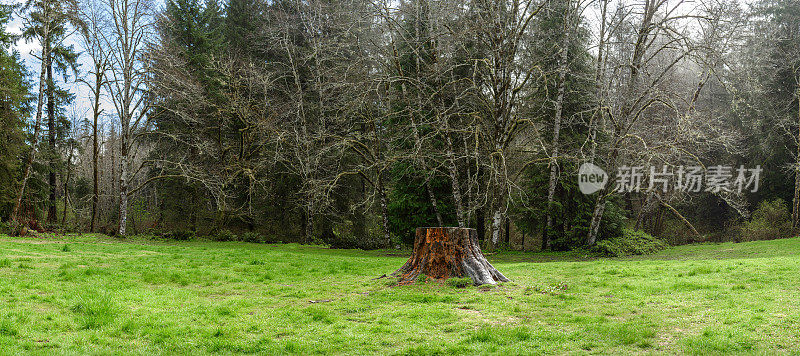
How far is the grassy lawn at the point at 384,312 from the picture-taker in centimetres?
556

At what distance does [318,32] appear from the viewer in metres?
26.8

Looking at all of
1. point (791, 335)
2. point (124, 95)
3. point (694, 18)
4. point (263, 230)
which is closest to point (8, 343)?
point (791, 335)

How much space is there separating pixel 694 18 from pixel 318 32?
17962 millimetres

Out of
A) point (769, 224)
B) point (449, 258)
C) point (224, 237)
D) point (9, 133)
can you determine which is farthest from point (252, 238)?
point (769, 224)

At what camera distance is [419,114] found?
68.7ft

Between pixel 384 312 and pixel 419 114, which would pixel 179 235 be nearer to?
pixel 419 114

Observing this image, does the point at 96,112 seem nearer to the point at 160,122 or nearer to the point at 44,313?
the point at 160,122

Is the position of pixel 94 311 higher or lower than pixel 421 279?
lower

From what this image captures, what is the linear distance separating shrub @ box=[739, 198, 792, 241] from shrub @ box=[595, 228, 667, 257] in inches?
313

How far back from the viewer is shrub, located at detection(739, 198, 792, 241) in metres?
25.0

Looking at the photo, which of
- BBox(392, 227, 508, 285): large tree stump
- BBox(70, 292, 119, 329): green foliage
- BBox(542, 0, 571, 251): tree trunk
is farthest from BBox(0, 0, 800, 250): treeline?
BBox(70, 292, 119, 329): green foliage
